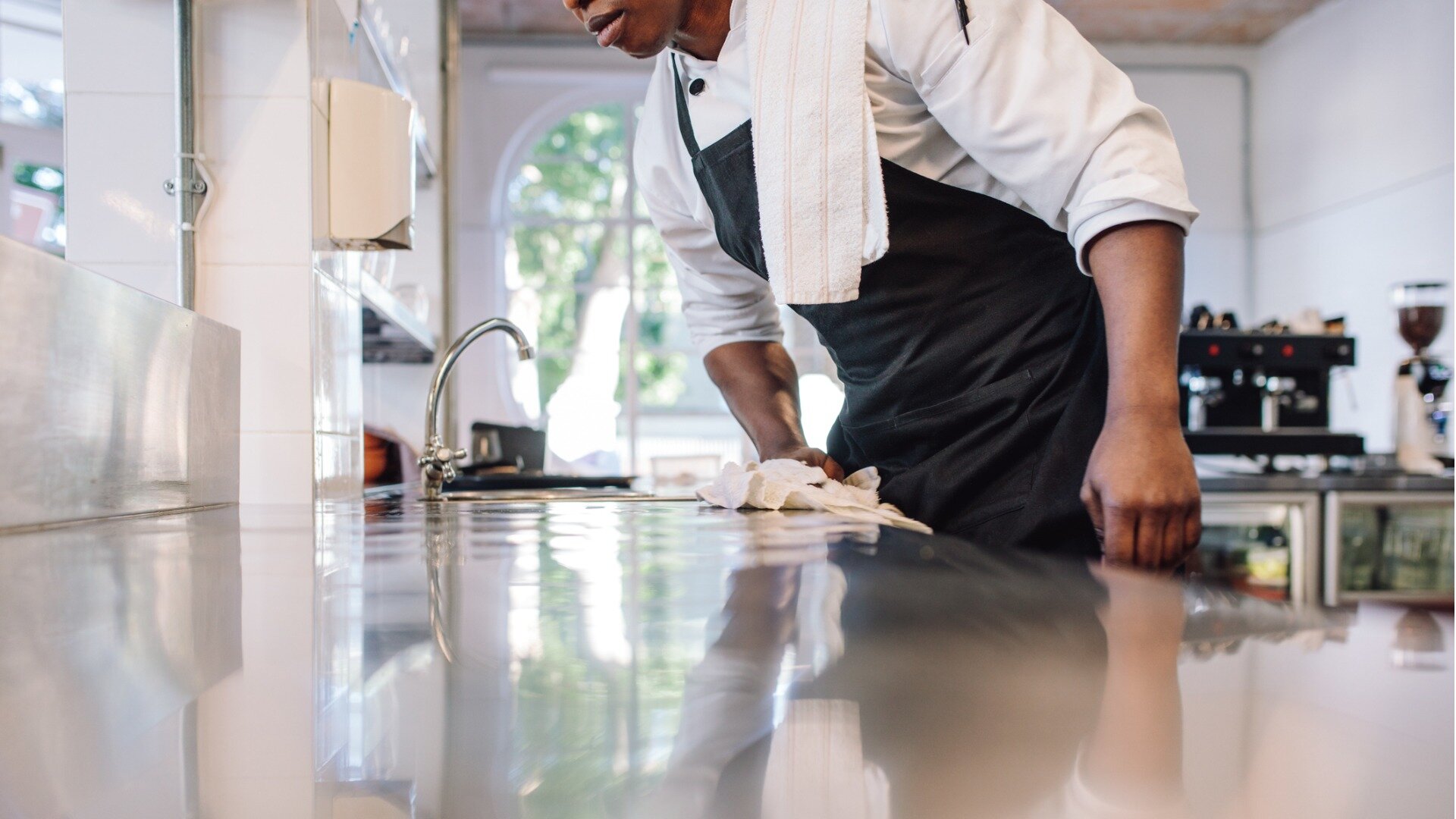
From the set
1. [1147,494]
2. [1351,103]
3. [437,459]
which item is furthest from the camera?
[1351,103]

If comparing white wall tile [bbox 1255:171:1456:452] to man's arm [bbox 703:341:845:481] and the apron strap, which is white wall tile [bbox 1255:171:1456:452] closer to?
man's arm [bbox 703:341:845:481]

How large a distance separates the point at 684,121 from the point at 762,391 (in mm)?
426

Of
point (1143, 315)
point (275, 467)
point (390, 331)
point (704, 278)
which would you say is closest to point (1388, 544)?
point (704, 278)

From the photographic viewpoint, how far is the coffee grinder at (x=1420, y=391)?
3181 millimetres

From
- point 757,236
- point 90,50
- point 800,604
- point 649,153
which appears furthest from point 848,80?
point 90,50

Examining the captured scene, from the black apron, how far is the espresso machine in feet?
7.22

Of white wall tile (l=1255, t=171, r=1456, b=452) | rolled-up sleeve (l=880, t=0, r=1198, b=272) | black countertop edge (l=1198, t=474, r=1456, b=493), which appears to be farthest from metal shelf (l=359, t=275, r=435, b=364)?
white wall tile (l=1255, t=171, r=1456, b=452)

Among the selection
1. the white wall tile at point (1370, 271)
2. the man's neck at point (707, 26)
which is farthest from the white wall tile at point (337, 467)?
the white wall tile at point (1370, 271)

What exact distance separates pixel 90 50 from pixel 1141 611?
1570 mm

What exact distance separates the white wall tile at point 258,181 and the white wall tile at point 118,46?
3.2 inches

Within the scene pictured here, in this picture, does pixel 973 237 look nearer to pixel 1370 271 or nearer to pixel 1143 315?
pixel 1143 315

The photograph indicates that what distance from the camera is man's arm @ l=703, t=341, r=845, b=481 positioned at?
1.48 meters

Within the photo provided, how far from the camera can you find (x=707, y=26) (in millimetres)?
1199

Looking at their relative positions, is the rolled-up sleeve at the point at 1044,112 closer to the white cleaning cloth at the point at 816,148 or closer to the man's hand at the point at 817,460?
the white cleaning cloth at the point at 816,148
